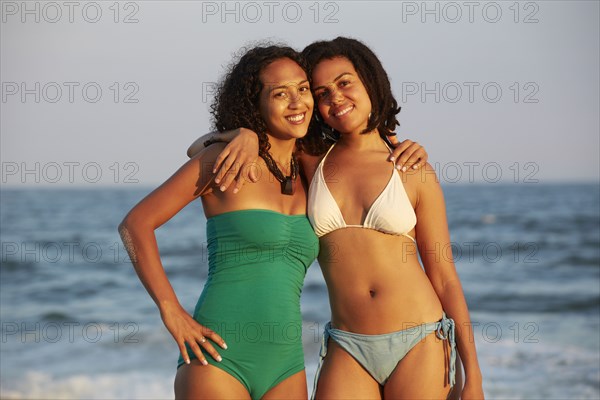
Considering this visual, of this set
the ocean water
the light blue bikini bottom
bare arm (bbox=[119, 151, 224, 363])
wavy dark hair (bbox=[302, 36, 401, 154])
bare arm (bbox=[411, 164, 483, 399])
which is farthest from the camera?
the ocean water

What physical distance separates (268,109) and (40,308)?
1073 centimetres

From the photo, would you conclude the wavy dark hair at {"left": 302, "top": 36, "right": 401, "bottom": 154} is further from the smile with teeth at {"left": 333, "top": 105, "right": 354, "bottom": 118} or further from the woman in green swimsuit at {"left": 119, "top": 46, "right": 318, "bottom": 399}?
the woman in green swimsuit at {"left": 119, "top": 46, "right": 318, "bottom": 399}

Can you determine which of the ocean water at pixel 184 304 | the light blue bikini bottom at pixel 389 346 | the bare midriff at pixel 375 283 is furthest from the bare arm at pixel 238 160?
the ocean water at pixel 184 304

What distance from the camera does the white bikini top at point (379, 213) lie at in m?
3.63

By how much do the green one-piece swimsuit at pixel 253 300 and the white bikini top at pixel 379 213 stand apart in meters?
0.20

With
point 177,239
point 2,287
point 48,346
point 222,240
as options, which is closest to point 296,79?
point 222,240

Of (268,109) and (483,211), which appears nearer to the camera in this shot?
(268,109)

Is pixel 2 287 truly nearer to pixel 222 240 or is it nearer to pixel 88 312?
pixel 88 312

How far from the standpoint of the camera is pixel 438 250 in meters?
3.72

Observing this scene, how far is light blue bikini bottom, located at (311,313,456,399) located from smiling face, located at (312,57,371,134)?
97cm

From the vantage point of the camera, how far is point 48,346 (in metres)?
10.3

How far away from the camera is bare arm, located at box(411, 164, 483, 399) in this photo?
3.70 metres

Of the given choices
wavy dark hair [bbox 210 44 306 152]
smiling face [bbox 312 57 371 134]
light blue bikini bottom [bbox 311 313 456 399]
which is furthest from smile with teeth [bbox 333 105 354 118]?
light blue bikini bottom [bbox 311 313 456 399]

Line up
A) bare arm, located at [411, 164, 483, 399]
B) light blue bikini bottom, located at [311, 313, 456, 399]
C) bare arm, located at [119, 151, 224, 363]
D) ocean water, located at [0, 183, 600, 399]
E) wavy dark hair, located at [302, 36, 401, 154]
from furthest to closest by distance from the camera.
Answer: ocean water, located at [0, 183, 600, 399]
wavy dark hair, located at [302, 36, 401, 154]
bare arm, located at [411, 164, 483, 399]
light blue bikini bottom, located at [311, 313, 456, 399]
bare arm, located at [119, 151, 224, 363]
